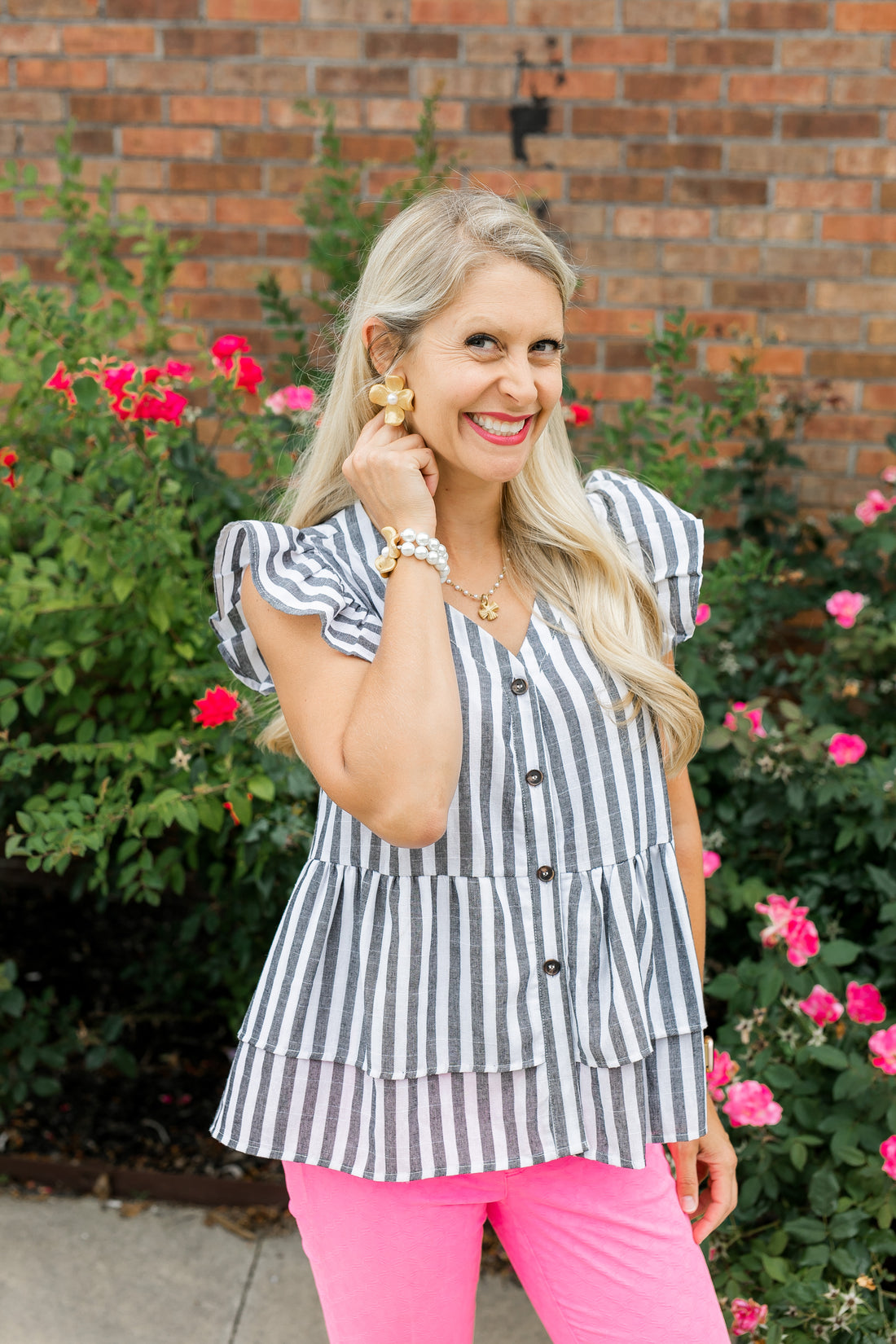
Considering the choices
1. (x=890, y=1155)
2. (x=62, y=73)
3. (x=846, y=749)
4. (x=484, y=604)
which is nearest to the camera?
(x=484, y=604)

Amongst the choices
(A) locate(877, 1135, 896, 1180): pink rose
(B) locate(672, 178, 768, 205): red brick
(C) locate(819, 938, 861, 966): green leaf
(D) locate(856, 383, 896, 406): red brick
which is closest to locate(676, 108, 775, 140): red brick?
(B) locate(672, 178, 768, 205): red brick

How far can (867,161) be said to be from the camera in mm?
2916

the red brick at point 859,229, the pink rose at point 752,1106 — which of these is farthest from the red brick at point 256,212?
the pink rose at point 752,1106

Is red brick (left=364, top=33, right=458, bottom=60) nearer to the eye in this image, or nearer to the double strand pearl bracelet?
the eye

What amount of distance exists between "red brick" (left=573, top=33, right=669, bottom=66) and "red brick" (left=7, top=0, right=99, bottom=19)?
4.29ft

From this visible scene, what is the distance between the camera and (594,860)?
4.44ft

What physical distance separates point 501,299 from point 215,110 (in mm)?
2137

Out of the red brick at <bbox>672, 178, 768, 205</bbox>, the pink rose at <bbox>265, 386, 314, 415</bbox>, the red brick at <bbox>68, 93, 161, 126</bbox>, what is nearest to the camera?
the pink rose at <bbox>265, 386, 314, 415</bbox>

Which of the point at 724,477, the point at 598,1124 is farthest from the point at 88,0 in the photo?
the point at 598,1124

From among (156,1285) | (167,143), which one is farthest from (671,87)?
(156,1285)

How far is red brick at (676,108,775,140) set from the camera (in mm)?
2926

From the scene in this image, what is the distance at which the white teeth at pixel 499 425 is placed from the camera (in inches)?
53.4

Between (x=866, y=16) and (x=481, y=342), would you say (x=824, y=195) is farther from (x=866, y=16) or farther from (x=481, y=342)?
(x=481, y=342)

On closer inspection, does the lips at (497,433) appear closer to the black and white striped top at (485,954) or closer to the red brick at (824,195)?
the black and white striped top at (485,954)
